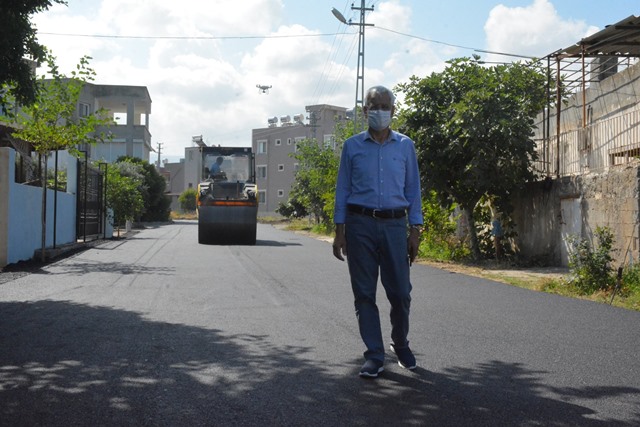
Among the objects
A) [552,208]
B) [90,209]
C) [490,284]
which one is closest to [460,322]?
[490,284]

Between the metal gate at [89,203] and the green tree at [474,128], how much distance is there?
10126mm

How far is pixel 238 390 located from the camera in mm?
4539

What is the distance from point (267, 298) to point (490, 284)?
4.35 metres

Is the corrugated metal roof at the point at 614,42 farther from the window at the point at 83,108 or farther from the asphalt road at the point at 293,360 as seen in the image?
the window at the point at 83,108

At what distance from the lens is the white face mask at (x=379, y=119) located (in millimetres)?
5082

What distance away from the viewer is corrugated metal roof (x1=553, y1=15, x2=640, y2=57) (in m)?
15.4

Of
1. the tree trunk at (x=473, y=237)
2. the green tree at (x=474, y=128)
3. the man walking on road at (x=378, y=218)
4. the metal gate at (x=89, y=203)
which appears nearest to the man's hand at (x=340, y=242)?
the man walking on road at (x=378, y=218)

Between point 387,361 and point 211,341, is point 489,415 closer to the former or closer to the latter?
point 387,361

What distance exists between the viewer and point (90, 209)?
24.4m

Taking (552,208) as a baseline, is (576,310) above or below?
A: below

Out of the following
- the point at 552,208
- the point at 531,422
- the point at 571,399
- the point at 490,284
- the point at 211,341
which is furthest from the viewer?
the point at 552,208

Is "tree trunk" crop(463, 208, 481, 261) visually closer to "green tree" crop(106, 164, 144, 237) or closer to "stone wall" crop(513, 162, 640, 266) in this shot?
"stone wall" crop(513, 162, 640, 266)

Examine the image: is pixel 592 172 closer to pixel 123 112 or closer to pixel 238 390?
pixel 238 390

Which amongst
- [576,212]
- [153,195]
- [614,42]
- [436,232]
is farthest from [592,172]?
[153,195]
